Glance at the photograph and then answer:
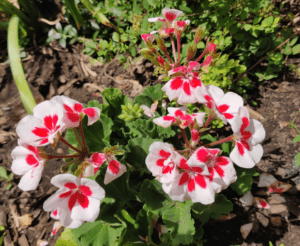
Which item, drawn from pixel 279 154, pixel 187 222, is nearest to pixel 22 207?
pixel 187 222

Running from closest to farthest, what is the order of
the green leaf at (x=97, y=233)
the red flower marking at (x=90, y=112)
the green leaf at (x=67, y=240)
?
the red flower marking at (x=90, y=112)
the green leaf at (x=97, y=233)
the green leaf at (x=67, y=240)

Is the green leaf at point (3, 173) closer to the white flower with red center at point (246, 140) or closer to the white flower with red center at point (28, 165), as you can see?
the white flower with red center at point (28, 165)

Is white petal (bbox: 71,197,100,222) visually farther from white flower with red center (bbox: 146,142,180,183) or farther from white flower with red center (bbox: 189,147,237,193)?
white flower with red center (bbox: 189,147,237,193)

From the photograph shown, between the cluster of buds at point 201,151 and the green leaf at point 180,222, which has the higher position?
the cluster of buds at point 201,151

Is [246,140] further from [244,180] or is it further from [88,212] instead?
[88,212]

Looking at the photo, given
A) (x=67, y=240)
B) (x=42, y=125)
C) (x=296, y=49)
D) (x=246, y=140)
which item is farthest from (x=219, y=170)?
(x=296, y=49)

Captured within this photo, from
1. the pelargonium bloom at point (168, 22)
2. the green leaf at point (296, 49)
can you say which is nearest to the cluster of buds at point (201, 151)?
the pelargonium bloom at point (168, 22)

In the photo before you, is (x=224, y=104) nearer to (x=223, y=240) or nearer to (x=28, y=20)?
(x=223, y=240)

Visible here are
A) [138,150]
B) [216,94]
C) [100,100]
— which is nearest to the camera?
[216,94]
